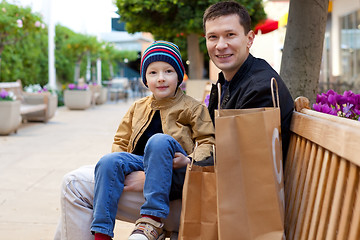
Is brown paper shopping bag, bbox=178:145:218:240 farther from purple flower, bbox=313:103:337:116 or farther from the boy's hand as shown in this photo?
purple flower, bbox=313:103:337:116

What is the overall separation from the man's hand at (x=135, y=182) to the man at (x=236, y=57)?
55 cm

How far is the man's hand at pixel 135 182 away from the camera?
7.52ft

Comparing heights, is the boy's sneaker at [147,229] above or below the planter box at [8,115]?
above

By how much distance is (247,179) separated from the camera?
1695 millimetres

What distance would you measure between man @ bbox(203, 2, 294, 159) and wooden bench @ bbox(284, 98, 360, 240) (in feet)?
0.27

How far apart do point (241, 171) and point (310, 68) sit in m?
2.27

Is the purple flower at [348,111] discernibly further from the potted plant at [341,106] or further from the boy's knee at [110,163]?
the boy's knee at [110,163]

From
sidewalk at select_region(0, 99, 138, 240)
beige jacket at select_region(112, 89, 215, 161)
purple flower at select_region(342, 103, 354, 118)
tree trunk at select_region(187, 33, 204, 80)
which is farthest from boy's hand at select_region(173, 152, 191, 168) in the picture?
tree trunk at select_region(187, 33, 204, 80)

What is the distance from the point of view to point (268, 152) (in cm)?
168

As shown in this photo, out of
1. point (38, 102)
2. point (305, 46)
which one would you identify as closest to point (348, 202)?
point (305, 46)

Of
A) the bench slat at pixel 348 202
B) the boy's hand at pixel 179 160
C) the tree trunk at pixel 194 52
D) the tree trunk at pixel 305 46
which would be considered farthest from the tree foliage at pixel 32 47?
the bench slat at pixel 348 202

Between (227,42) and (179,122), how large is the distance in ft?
1.71

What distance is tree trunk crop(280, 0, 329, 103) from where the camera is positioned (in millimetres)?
3676

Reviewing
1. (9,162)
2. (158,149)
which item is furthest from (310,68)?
(9,162)
